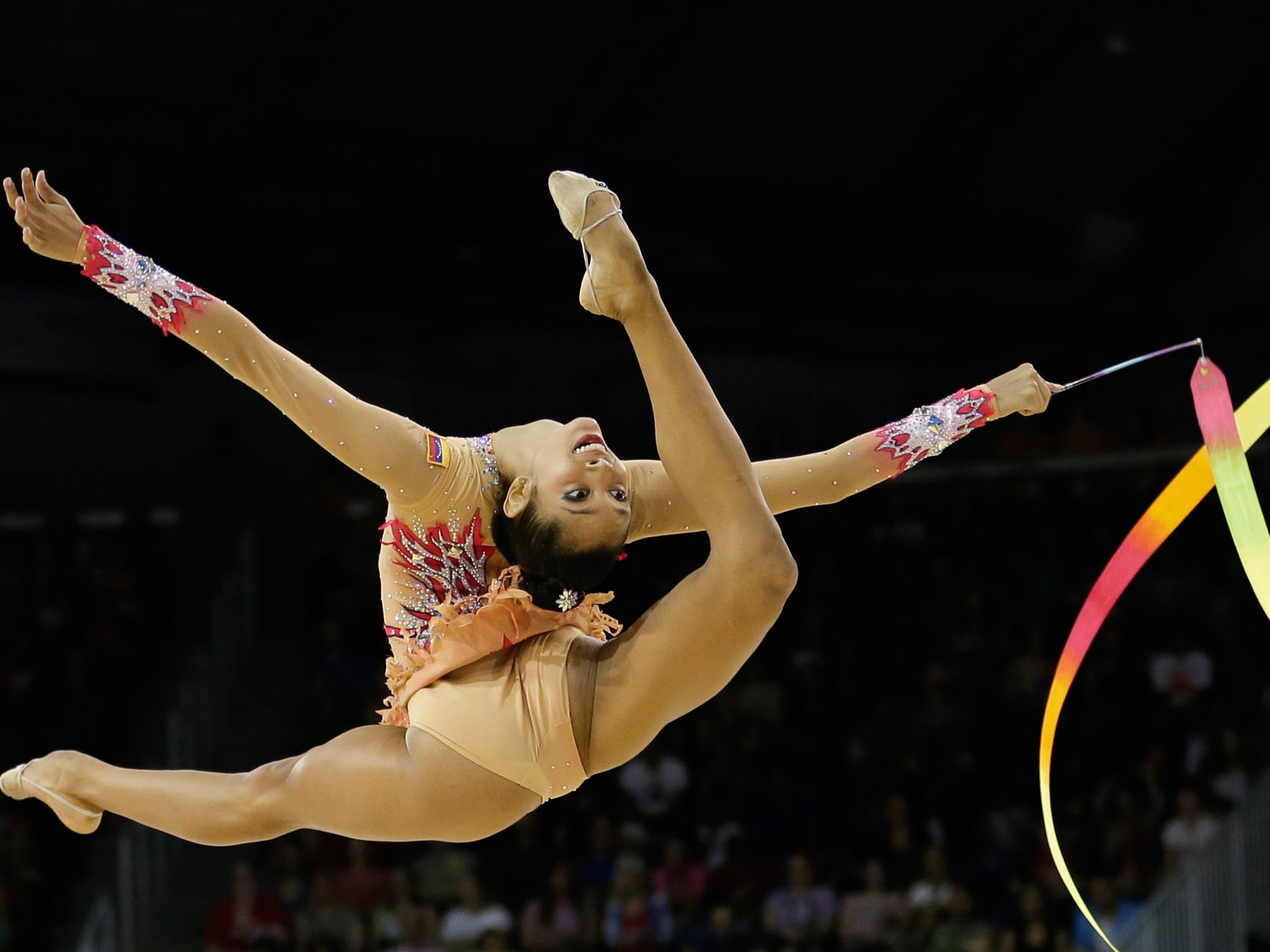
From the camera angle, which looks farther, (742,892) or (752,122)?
(752,122)

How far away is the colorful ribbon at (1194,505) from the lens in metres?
2.82

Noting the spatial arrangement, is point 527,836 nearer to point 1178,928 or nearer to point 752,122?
point 1178,928

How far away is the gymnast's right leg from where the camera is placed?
278cm

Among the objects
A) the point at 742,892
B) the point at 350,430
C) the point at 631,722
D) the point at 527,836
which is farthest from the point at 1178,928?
the point at 350,430

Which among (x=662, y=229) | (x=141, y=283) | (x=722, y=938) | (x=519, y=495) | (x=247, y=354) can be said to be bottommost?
(x=722, y=938)

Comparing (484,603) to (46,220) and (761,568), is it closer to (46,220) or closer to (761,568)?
(761,568)

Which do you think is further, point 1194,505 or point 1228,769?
point 1228,769

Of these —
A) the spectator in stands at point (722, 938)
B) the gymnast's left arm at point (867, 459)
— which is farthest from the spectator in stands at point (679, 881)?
the gymnast's left arm at point (867, 459)

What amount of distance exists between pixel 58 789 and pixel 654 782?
4995 mm

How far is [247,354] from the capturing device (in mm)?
2678

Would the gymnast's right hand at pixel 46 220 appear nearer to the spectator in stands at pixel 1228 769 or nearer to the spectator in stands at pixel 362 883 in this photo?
the spectator in stands at pixel 362 883

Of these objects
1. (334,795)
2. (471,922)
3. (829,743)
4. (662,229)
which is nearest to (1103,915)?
(829,743)

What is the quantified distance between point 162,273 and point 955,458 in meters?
7.27

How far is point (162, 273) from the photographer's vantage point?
2746mm
